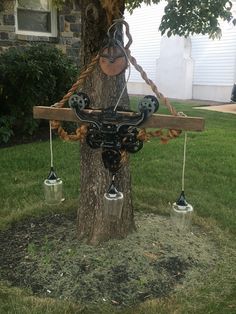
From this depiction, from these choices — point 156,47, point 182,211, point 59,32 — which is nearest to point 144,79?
point 182,211

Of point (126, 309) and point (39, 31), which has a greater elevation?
point (39, 31)

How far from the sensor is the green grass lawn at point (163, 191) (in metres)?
2.67

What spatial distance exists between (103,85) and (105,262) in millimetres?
1265

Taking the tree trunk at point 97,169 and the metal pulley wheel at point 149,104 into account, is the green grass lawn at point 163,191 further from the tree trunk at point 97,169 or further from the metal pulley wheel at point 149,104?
the metal pulley wheel at point 149,104

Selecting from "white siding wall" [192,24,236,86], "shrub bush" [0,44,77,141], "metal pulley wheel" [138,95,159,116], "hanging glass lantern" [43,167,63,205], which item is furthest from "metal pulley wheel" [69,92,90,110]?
"white siding wall" [192,24,236,86]

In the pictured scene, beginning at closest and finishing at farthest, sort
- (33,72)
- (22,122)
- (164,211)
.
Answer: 1. (164,211)
2. (33,72)
3. (22,122)

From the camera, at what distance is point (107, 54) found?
2490 mm

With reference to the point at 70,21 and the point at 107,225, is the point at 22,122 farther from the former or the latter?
the point at 107,225

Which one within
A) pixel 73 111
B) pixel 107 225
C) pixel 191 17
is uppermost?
pixel 191 17

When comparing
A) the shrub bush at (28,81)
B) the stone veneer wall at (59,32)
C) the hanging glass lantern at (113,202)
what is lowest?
the hanging glass lantern at (113,202)

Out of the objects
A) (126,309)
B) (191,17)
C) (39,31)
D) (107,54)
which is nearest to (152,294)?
(126,309)

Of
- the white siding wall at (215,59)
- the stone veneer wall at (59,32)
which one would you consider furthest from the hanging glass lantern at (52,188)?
the white siding wall at (215,59)

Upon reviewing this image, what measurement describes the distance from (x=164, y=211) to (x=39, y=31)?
568 centimetres

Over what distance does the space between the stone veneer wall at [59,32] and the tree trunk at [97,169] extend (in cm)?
536
